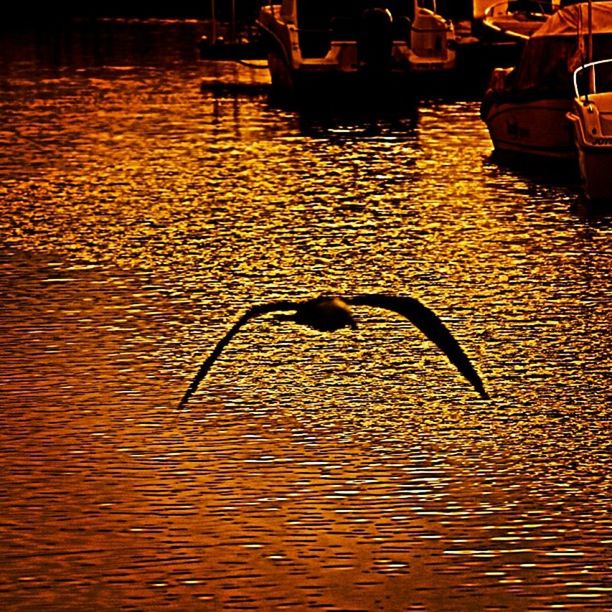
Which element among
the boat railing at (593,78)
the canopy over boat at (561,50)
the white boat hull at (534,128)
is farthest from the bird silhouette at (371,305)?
the canopy over boat at (561,50)

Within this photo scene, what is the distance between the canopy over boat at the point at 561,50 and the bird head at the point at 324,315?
12.7 metres

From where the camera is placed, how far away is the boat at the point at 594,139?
19594 mm

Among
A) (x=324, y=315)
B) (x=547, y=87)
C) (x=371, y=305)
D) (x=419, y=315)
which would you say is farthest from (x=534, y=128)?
(x=419, y=315)

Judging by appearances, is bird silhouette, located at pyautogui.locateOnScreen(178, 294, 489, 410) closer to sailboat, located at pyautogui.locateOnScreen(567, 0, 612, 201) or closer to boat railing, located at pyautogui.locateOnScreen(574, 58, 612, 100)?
sailboat, located at pyautogui.locateOnScreen(567, 0, 612, 201)

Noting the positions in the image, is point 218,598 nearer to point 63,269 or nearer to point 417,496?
point 417,496

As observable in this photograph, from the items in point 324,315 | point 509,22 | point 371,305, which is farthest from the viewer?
point 509,22

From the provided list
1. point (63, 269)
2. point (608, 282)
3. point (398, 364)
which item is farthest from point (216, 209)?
point (398, 364)

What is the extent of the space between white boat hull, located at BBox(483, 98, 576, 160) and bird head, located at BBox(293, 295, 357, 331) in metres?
12.2

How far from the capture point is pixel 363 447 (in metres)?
11.0

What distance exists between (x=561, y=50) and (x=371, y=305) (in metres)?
14.4

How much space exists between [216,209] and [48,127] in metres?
7.92

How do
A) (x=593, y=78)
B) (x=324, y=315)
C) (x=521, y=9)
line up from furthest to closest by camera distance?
(x=521, y=9) < (x=593, y=78) < (x=324, y=315)

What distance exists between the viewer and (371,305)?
910 cm

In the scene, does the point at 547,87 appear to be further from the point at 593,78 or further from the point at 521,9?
the point at 521,9
